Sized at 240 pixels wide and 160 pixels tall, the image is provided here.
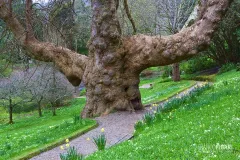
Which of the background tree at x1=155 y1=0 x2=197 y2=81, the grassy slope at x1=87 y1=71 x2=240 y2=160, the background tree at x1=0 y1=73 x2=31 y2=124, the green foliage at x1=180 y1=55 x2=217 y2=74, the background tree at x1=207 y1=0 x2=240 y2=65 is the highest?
the background tree at x1=155 y1=0 x2=197 y2=81

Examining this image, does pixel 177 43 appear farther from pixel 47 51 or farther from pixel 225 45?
pixel 225 45

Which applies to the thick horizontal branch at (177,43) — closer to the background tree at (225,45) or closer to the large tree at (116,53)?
the large tree at (116,53)

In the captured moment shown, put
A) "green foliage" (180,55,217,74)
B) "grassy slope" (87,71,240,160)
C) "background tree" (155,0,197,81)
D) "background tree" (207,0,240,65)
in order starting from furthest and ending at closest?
"green foliage" (180,55,217,74) < "background tree" (207,0,240,65) < "background tree" (155,0,197,81) < "grassy slope" (87,71,240,160)

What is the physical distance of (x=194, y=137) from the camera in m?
6.91

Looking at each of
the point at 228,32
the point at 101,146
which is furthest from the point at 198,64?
the point at 101,146

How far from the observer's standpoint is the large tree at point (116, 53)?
13.9 meters

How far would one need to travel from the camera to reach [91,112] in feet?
49.4

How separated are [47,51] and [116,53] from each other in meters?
3.50

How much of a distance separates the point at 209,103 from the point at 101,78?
17.2ft

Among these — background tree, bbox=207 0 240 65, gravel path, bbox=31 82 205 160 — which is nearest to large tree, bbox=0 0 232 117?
gravel path, bbox=31 82 205 160

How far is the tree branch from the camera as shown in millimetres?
15742

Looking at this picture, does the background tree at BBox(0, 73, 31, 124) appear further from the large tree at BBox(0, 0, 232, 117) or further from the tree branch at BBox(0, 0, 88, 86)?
the large tree at BBox(0, 0, 232, 117)

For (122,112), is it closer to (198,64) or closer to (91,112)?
(91,112)

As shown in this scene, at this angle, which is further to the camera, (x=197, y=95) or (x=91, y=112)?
(x=91, y=112)
